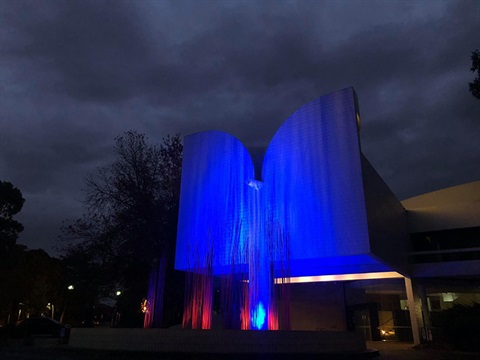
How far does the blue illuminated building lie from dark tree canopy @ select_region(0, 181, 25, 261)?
38.9ft

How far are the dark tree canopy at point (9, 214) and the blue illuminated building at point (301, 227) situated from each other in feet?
38.9

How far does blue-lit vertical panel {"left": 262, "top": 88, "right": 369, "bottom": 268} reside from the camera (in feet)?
42.8

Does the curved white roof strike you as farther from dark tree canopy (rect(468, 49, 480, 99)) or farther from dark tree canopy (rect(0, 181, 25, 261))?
dark tree canopy (rect(0, 181, 25, 261))

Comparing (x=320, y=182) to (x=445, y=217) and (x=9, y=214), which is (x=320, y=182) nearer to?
(x=445, y=217)

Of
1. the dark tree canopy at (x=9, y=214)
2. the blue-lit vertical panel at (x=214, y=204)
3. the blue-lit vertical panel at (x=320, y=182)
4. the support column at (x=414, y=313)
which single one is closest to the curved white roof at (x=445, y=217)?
the support column at (x=414, y=313)

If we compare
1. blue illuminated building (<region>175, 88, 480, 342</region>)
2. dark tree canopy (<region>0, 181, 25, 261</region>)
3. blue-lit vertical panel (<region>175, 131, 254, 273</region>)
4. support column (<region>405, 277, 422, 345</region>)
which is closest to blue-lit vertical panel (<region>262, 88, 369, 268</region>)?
blue illuminated building (<region>175, 88, 480, 342</region>)

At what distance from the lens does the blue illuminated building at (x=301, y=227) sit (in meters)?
13.4

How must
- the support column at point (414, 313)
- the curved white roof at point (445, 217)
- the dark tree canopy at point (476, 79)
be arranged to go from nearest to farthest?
the dark tree canopy at point (476, 79)
the support column at point (414, 313)
the curved white roof at point (445, 217)

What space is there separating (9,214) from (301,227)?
18.4 m

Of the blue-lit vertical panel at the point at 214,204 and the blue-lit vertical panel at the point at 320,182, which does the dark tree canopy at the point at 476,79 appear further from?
the blue-lit vertical panel at the point at 214,204

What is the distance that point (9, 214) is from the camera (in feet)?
74.3

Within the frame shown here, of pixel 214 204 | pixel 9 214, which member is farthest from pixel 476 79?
pixel 9 214

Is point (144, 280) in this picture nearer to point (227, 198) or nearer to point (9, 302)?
point (227, 198)

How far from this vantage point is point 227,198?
16.1 meters
